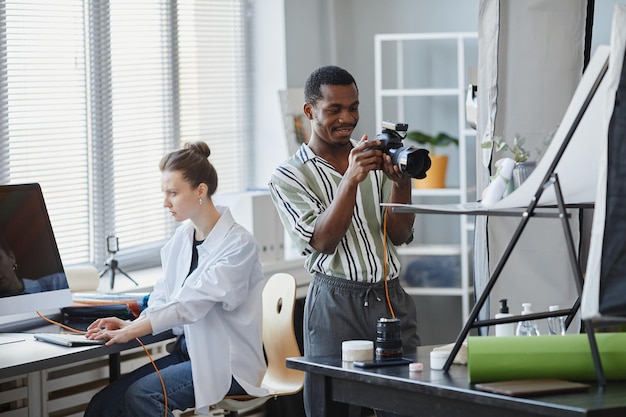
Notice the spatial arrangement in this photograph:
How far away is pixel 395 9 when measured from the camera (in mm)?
4973

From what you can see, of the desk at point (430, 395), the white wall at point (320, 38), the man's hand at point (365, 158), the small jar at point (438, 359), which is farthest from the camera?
the white wall at point (320, 38)

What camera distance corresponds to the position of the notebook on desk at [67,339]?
2801mm

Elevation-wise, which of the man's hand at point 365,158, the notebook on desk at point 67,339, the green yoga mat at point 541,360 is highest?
the man's hand at point 365,158

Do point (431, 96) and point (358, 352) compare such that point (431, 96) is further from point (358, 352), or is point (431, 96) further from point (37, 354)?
point (358, 352)

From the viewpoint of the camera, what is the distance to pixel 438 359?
198cm

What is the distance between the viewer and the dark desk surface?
102 inches

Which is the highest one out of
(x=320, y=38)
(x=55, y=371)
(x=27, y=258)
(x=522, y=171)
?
(x=320, y=38)

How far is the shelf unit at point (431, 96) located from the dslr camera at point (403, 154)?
85.3 inches

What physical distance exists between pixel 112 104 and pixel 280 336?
1.30 meters

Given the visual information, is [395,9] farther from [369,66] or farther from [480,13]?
[480,13]

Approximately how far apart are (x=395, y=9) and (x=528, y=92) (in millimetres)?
1856

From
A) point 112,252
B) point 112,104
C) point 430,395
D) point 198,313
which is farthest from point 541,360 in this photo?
point 112,104

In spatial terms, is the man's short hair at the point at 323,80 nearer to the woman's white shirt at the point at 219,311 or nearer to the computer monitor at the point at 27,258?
the woman's white shirt at the point at 219,311

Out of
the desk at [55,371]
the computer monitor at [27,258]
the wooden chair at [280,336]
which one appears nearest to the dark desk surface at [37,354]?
the desk at [55,371]
